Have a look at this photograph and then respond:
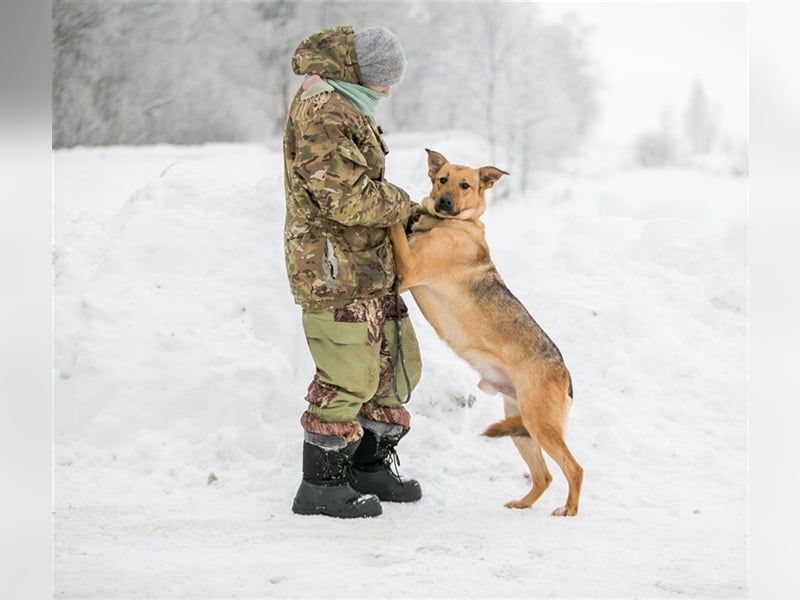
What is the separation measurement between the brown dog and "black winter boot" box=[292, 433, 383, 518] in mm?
603

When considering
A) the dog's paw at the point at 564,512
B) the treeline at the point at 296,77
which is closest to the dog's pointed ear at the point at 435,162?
the dog's paw at the point at 564,512

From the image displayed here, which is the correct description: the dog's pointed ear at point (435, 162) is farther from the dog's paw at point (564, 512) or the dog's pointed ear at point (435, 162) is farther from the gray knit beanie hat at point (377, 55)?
the dog's paw at point (564, 512)

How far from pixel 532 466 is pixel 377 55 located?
1.86 meters

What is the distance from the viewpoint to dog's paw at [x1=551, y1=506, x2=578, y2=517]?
148 inches

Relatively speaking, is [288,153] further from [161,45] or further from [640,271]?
[161,45]

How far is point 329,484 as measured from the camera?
12.1ft

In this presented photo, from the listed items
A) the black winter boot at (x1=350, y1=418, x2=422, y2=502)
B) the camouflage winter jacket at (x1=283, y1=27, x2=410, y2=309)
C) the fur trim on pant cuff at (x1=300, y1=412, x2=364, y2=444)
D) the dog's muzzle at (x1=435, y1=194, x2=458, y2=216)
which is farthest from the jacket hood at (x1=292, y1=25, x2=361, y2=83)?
the black winter boot at (x1=350, y1=418, x2=422, y2=502)

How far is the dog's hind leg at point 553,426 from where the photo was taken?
3.69 m

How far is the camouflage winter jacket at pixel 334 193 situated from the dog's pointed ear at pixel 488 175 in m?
0.45

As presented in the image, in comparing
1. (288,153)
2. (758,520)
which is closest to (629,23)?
(288,153)

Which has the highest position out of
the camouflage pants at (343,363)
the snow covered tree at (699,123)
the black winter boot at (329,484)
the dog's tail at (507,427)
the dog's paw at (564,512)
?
the snow covered tree at (699,123)

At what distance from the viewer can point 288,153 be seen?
367cm

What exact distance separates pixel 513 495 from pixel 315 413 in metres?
1.05

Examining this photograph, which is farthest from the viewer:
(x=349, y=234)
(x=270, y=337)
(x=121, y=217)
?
(x=121, y=217)
